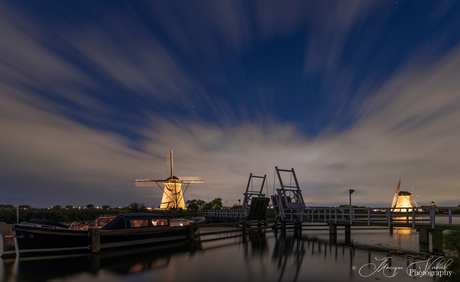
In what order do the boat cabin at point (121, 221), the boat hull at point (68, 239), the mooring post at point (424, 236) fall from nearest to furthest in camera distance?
the boat hull at point (68, 239), the boat cabin at point (121, 221), the mooring post at point (424, 236)

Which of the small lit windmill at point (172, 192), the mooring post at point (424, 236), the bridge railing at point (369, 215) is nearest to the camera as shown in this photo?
the bridge railing at point (369, 215)

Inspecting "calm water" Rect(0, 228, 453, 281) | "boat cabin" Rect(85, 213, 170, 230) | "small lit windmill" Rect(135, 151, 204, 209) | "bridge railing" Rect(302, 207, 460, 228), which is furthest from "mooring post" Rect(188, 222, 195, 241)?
"small lit windmill" Rect(135, 151, 204, 209)

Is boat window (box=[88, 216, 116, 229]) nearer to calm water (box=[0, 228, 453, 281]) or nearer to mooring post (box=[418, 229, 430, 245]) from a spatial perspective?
calm water (box=[0, 228, 453, 281])

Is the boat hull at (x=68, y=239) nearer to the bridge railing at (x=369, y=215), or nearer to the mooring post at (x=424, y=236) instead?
the bridge railing at (x=369, y=215)

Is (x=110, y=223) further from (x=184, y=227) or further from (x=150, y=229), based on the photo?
(x=184, y=227)

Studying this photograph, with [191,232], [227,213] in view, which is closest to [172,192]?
[227,213]

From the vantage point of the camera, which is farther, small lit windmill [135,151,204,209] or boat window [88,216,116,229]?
small lit windmill [135,151,204,209]

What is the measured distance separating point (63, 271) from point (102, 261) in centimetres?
231

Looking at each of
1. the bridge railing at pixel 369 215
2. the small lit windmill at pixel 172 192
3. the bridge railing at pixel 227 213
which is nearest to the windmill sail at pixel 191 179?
the small lit windmill at pixel 172 192

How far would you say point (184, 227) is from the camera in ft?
74.7

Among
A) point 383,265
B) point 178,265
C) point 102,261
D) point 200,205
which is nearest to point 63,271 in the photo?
point 102,261

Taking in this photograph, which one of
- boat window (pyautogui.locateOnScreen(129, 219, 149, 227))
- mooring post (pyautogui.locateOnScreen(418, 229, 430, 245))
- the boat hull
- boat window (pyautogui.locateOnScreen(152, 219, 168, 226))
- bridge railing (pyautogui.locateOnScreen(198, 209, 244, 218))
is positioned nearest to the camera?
the boat hull

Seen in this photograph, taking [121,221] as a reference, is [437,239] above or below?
below

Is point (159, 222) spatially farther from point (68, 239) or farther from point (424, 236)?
point (424, 236)
